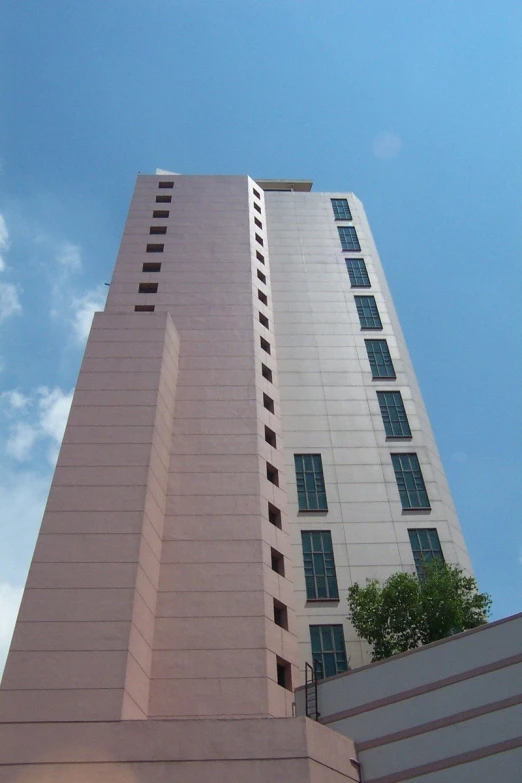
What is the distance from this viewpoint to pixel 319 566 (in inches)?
1003

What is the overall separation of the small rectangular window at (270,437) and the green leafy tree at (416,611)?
9.14 metres

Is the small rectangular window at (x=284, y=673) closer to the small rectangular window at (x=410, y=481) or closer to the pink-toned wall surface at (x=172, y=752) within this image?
the pink-toned wall surface at (x=172, y=752)

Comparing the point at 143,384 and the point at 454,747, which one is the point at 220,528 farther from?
the point at 454,747

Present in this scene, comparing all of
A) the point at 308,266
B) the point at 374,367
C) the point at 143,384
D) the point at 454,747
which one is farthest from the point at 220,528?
the point at 308,266

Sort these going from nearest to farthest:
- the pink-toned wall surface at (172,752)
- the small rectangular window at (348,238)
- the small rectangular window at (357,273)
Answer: the pink-toned wall surface at (172,752)
the small rectangular window at (357,273)
the small rectangular window at (348,238)

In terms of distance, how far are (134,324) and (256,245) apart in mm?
13482

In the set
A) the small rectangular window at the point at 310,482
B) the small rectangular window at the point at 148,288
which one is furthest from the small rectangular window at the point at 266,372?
the small rectangular window at the point at 148,288

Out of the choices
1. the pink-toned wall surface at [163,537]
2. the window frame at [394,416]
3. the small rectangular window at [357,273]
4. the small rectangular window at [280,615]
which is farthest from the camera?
the small rectangular window at [357,273]

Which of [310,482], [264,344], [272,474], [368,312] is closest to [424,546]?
[310,482]

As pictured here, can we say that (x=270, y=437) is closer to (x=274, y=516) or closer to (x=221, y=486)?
(x=274, y=516)

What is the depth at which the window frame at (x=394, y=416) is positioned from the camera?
3073 centimetres

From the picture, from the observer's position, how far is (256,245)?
132 feet

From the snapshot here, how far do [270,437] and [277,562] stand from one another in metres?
6.28

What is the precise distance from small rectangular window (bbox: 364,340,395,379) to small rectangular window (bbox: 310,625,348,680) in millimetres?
14135
